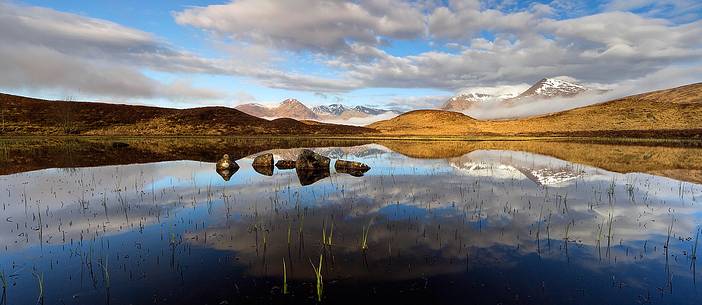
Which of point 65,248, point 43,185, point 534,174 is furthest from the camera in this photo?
point 534,174

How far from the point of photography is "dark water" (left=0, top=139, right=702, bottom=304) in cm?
820

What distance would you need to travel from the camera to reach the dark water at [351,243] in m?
8.20

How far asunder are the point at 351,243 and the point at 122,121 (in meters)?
138

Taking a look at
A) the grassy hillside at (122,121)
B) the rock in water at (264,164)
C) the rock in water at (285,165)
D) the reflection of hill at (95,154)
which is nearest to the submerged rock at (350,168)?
the rock in water at (285,165)

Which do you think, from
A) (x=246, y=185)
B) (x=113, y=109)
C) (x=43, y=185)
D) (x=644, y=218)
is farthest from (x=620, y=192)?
(x=113, y=109)

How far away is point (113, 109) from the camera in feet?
462

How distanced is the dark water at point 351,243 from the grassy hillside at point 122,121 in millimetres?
102896

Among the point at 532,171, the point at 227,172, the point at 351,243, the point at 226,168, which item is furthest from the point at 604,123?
the point at 351,243

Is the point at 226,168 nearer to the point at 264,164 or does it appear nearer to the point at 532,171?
the point at 264,164

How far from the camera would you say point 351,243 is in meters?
11.3

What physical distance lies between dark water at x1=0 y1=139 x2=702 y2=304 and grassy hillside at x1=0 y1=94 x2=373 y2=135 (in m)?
103

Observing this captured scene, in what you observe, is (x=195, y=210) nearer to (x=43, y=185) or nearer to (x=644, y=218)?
(x=43, y=185)

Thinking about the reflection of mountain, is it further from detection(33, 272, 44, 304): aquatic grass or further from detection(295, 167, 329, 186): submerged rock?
detection(33, 272, 44, 304): aquatic grass

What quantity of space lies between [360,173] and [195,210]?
13.5 metres
